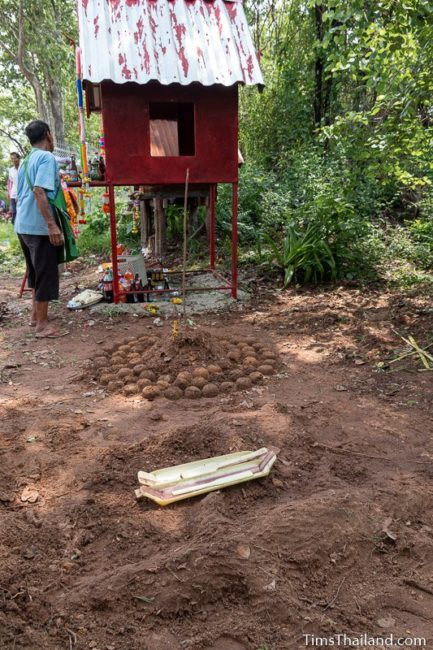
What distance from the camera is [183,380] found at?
382 cm

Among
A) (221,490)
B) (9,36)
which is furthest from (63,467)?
(9,36)

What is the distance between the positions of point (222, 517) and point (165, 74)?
466cm

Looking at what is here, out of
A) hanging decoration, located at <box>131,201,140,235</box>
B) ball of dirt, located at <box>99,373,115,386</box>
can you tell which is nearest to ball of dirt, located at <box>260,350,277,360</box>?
ball of dirt, located at <box>99,373,115,386</box>

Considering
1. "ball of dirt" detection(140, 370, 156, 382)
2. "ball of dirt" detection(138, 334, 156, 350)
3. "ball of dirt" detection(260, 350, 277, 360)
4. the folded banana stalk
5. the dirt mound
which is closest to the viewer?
the folded banana stalk

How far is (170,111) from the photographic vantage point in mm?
7508

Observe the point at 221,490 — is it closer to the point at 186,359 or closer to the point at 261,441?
the point at 261,441

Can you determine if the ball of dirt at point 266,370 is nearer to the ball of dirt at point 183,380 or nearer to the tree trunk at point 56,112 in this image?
the ball of dirt at point 183,380

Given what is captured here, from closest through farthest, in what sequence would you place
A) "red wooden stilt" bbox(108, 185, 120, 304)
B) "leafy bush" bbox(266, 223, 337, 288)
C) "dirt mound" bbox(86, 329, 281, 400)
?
"dirt mound" bbox(86, 329, 281, 400) → "red wooden stilt" bbox(108, 185, 120, 304) → "leafy bush" bbox(266, 223, 337, 288)

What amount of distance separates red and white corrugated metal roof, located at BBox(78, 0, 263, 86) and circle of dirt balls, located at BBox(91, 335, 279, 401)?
9.31ft

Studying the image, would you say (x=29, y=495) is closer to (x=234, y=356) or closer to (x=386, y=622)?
(x=386, y=622)

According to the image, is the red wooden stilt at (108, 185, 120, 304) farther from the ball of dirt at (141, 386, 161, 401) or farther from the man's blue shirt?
the ball of dirt at (141, 386, 161, 401)

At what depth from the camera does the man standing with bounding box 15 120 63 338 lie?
4656 mm

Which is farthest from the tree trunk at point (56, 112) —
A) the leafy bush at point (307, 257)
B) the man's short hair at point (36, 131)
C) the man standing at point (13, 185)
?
the man's short hair at point (36, 131)

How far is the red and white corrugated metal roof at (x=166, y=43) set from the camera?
17.3 feet
